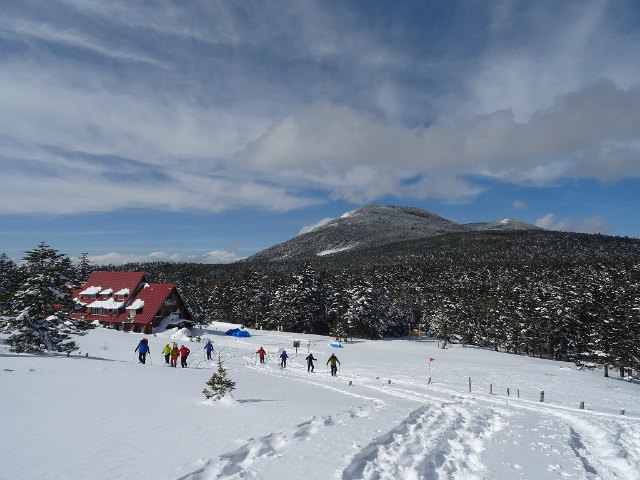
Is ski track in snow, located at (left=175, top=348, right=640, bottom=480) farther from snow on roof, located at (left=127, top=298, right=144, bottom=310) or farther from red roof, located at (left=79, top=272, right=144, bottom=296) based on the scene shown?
red roof, located at (left=79, top=272, right=144, bottom=296)

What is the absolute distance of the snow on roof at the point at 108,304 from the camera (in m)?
52.5

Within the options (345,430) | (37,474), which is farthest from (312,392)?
(37,474)

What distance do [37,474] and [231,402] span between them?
6.66 metres

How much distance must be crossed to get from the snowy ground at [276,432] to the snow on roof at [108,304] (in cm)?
3820

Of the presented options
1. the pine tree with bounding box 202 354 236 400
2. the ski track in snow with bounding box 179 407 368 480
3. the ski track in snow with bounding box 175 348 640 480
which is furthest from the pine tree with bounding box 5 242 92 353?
the ski track in snow with bounding box 179 407 368 480

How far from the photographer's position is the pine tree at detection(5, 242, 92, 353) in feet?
67.6

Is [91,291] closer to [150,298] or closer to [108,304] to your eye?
[108,304]

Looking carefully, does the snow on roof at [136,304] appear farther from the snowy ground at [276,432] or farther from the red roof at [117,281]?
the snowy ground at [276,432]

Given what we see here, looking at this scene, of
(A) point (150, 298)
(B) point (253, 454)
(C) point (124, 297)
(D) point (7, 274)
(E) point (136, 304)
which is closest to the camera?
(B) point (253, 454)

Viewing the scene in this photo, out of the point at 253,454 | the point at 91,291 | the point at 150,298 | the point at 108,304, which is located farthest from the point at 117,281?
the point at 253,454

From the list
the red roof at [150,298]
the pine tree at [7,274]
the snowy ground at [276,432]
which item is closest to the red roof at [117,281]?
the red roof at [150,298]

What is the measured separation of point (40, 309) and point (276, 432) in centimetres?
1790

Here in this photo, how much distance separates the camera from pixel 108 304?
173ft

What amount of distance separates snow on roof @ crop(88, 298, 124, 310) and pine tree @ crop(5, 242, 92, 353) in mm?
32597
